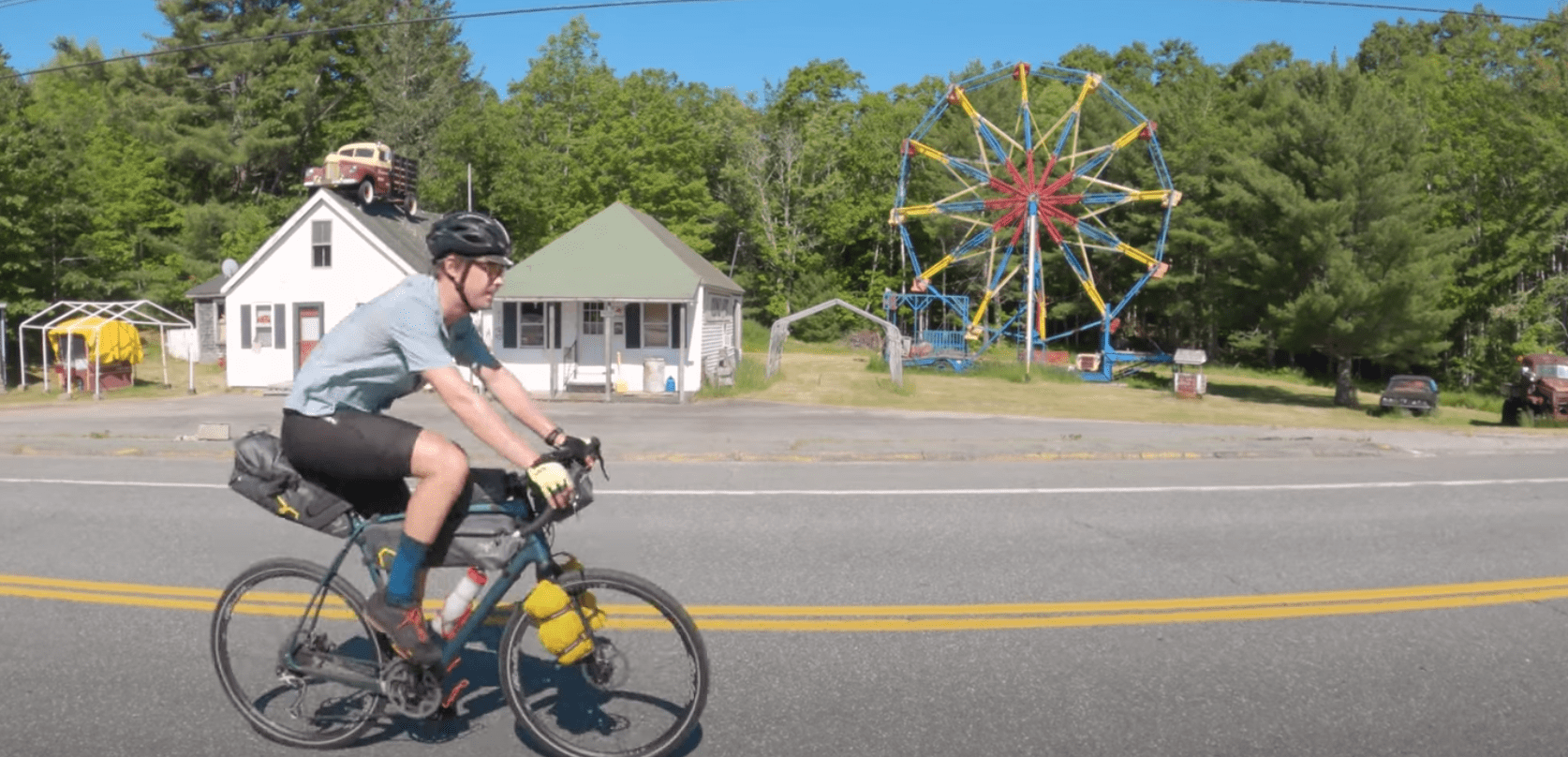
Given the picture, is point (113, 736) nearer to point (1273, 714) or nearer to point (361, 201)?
point (1273, 714)

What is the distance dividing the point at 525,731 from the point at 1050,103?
7021 cm

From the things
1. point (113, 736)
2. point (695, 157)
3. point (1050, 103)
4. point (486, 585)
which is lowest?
point (113, 736)

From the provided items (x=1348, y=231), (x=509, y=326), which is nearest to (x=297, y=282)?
(x=509, y=326)

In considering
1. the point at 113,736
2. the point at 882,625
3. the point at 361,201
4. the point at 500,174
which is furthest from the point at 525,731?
the point at 500,174

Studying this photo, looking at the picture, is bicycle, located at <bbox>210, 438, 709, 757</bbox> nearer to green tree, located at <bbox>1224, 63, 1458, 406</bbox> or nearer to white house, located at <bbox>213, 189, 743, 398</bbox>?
white house, located at <bbox>213, 189, 743, 398</bbox>

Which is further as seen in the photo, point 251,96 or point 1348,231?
point 251,96

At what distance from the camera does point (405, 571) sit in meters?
4.04

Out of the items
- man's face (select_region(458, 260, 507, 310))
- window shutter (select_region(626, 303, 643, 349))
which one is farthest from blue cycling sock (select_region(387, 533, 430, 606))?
window shutter (select_region(626, 303, 643, 349))

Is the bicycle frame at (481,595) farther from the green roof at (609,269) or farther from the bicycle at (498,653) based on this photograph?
the green roof at (609,269)

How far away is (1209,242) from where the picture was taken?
48.8 meters

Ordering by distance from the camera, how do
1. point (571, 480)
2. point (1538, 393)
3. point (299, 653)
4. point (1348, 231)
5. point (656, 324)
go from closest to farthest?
1. point (571, 480)
2. point (299, 653)
3. point (1538, 393)
4. point (656, 324)
5. point (1348, 231)

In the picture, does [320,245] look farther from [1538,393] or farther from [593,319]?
[1538,393]

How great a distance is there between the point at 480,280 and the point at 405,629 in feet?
4.16

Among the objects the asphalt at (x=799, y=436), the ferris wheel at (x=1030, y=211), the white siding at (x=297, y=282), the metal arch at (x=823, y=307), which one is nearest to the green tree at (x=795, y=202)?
the ferris wheel at (x=1030, y=211)
